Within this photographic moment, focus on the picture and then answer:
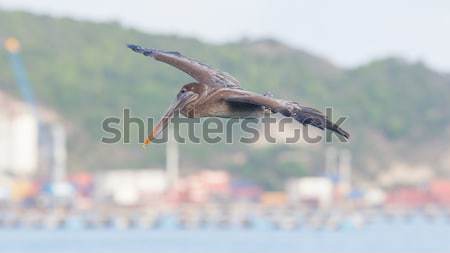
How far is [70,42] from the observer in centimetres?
17650

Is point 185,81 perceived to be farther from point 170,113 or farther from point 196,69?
point 170,113

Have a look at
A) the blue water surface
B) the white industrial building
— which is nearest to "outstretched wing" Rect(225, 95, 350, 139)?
the blue water surface

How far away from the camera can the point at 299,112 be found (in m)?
15.1

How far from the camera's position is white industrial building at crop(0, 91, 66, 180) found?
138m

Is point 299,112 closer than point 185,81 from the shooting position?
Yes

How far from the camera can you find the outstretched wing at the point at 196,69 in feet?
54.5

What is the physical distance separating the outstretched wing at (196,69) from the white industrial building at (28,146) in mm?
115403

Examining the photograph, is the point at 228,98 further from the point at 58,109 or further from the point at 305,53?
the point at 305,53

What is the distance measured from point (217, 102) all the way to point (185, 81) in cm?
12336

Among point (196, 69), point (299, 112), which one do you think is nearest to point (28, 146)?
point (196, 69)

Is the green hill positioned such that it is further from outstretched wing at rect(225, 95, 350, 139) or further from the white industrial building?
outstretched wing at rect(225, 95, 350, 139)

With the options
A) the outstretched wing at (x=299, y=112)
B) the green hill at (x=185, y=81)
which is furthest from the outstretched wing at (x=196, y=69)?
the green hill at (x=185, y=81)

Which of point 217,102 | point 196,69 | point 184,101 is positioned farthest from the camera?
point 196,69

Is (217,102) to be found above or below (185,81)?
below
